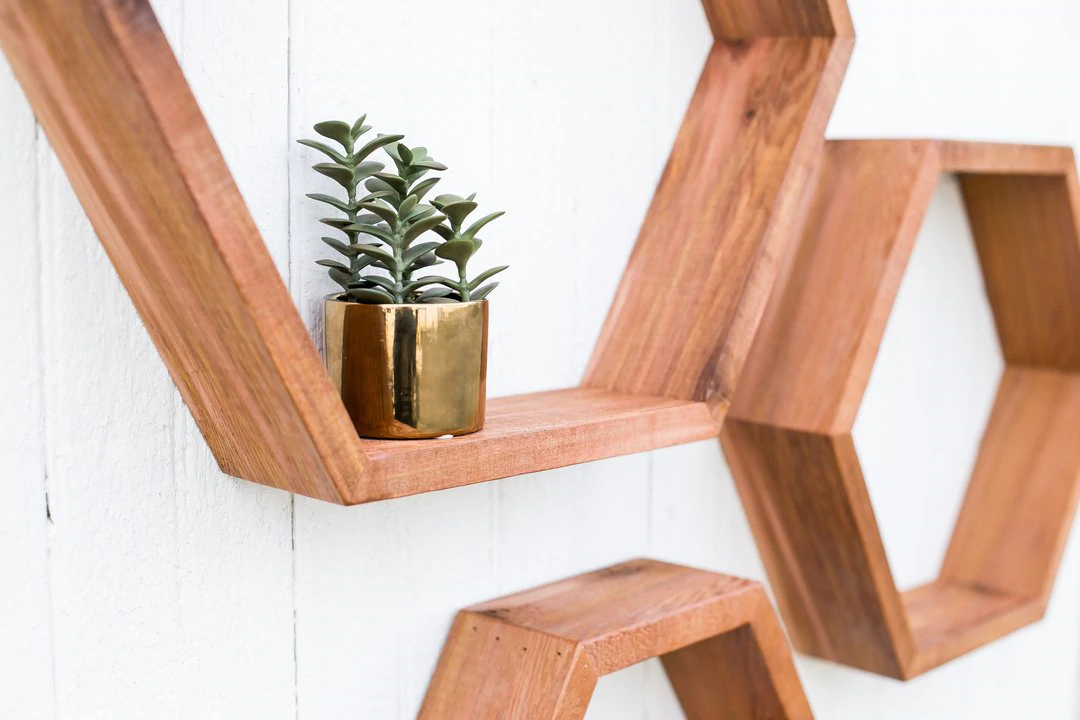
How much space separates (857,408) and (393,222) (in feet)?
1.30

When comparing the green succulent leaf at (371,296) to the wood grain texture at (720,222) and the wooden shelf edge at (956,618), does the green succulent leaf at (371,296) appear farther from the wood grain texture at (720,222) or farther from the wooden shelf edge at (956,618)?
the wooden shelf edge at (956,618)

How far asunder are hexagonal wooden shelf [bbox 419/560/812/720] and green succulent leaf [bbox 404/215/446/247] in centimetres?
25

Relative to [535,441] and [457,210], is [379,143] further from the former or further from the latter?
[535,441]

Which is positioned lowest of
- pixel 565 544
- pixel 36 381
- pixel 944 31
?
pixel 565 544

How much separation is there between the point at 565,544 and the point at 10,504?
359mm

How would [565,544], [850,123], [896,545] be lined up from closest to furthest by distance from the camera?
[565,544], [850,123], [896,545]

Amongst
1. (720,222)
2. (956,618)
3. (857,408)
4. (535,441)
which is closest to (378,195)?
(535,441)

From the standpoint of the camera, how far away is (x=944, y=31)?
3.20 ft

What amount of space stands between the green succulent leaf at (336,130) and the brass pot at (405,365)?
8cm

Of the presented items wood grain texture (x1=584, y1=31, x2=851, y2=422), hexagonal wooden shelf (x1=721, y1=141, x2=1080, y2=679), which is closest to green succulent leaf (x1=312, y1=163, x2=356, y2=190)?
wood grain texture (x1=584, y1=31, x2=851, y2=422)

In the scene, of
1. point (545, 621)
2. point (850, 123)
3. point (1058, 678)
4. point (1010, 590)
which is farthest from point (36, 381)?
point (1058, 678)

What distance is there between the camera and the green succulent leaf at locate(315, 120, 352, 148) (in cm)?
53

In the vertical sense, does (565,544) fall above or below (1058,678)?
above

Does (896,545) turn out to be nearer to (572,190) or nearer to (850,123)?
(850,123)
